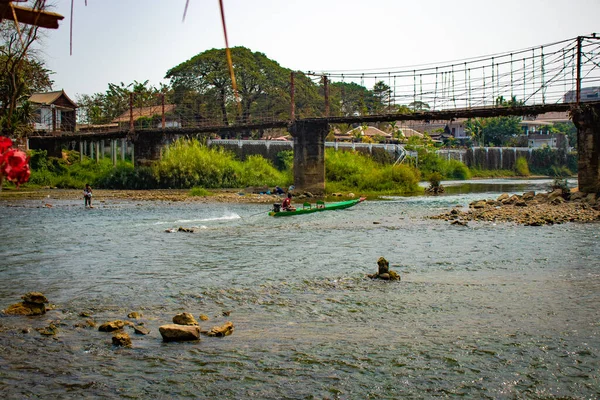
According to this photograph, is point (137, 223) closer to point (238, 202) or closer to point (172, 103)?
point (238, 202)

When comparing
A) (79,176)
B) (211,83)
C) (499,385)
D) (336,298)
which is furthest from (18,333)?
(211,83)

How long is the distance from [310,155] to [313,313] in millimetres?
36264

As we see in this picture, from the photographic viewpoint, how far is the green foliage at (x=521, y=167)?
9081 cm

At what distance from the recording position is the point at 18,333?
31.6 feet

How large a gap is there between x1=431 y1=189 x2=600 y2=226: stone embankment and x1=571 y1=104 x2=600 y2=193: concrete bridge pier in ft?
2.34

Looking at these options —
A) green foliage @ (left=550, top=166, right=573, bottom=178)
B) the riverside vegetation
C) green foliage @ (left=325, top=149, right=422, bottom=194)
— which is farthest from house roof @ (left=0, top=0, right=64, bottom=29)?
green foliage @ (left=550, top=166, right=573, bottom=178)

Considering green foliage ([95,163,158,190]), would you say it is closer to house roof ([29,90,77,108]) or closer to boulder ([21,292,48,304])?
house roof ([29,90,77,108])

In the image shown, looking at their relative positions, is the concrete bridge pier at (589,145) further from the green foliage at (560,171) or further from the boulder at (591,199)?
the green foliage at (560,171)

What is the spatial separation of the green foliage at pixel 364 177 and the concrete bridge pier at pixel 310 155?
361cm

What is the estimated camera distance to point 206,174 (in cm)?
5238

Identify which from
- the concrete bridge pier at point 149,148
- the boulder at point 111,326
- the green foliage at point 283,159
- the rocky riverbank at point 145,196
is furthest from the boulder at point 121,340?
the green foliage at point 283,159

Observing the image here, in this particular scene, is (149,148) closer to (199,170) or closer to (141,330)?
→ (199,170)

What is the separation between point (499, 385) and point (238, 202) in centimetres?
3321

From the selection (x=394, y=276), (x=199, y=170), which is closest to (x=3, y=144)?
(x=394, y=276)
